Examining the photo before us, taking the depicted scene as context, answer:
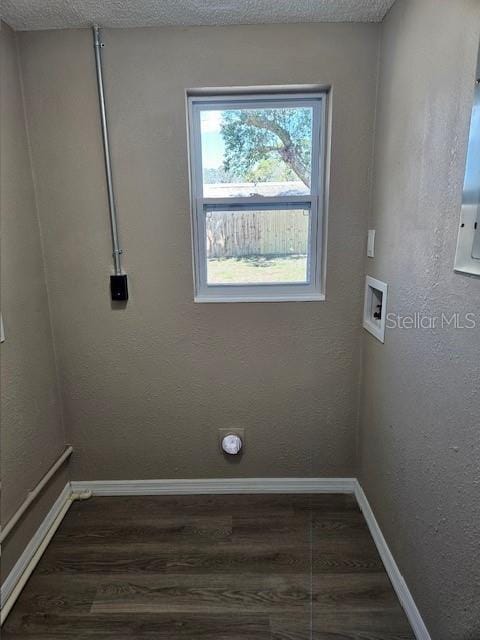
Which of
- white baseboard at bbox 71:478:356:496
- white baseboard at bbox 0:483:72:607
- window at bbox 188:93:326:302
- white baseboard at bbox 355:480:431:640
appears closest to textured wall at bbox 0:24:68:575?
white baseboard at bbox 0:483:72:607

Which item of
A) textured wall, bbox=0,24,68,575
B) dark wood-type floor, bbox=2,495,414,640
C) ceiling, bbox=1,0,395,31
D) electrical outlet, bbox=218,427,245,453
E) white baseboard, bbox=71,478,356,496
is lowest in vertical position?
dark wood-type floor, bbox=2,495,414,640

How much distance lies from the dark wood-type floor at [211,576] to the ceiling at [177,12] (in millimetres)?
2362

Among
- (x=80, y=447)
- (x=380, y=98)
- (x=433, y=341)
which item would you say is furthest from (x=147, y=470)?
(x=380, y=98)

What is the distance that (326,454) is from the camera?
1.92 m

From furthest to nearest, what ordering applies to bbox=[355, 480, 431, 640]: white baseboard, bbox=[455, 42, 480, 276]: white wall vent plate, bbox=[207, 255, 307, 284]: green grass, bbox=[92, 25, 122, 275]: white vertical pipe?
1. bbox=[207, 255, 307, 284]: green grass
2. bbox=[92, 25, 122, 275]: white vertical pipe
3. bbox=[355, 480, 431, 640]: white baseboard
4. bbox=[455, 42, 480, 276]: white wall vent plate

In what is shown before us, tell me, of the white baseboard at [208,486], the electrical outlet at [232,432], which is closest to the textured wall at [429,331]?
the white baseboard at [208,486]

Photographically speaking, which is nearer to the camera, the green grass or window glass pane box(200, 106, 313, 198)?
window glass pane box(200, 106, 313, 198)

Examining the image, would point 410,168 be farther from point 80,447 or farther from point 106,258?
point 80,447

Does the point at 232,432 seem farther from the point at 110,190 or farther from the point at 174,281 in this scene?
the point at 110,190

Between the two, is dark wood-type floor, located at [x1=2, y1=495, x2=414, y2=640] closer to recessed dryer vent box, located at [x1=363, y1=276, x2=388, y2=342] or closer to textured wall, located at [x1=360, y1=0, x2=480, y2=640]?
textured wall, located at [x1=360, y1=0, x2=480, y2=640]

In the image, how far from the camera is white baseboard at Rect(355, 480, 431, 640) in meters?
1.23

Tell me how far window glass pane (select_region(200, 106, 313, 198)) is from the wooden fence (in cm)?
11

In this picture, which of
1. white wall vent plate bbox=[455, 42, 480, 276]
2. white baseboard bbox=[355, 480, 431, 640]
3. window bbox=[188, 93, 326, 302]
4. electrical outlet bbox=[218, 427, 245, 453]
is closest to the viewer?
white wall vent plate bbox=[455, 42, 480, 276]

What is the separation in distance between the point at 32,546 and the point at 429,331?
76.5 inches
